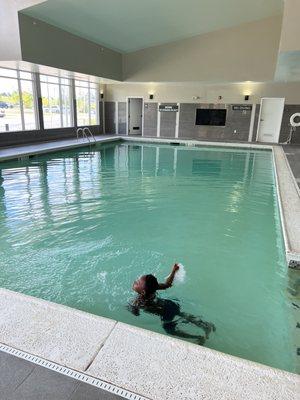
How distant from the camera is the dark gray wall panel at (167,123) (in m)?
15.3

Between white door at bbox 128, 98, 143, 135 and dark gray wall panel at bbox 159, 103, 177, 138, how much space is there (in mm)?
1410

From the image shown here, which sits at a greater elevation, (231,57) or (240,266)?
(231,57)

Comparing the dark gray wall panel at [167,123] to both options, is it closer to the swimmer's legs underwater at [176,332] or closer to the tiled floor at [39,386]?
the swimmer's legs underwater at [176,332]

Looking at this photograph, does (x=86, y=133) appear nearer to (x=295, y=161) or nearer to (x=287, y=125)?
(x=287, y=125)

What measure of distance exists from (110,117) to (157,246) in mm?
13772

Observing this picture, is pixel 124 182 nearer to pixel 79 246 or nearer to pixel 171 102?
pixel 79 246

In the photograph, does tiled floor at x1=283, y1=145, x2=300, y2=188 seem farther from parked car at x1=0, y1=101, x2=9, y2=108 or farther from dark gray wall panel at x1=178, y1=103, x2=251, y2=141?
parked car at x1=0, y1=101, x2=9, y2=108

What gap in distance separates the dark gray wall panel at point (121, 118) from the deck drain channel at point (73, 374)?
1546 centimetres

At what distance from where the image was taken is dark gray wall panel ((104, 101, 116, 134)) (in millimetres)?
16281

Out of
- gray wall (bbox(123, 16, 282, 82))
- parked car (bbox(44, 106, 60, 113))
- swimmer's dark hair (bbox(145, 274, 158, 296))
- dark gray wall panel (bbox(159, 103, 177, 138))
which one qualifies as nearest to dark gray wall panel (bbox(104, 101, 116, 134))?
dark gray wall panel (bbox(159, 103, 177, 138))

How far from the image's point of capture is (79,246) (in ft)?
12.5

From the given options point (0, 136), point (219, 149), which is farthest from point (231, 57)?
point (0, 136)

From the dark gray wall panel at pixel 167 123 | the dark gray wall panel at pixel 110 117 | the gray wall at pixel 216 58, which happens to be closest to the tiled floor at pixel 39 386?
the gray wall at pixel 216 58

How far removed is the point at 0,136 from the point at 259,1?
9564 millimetres
